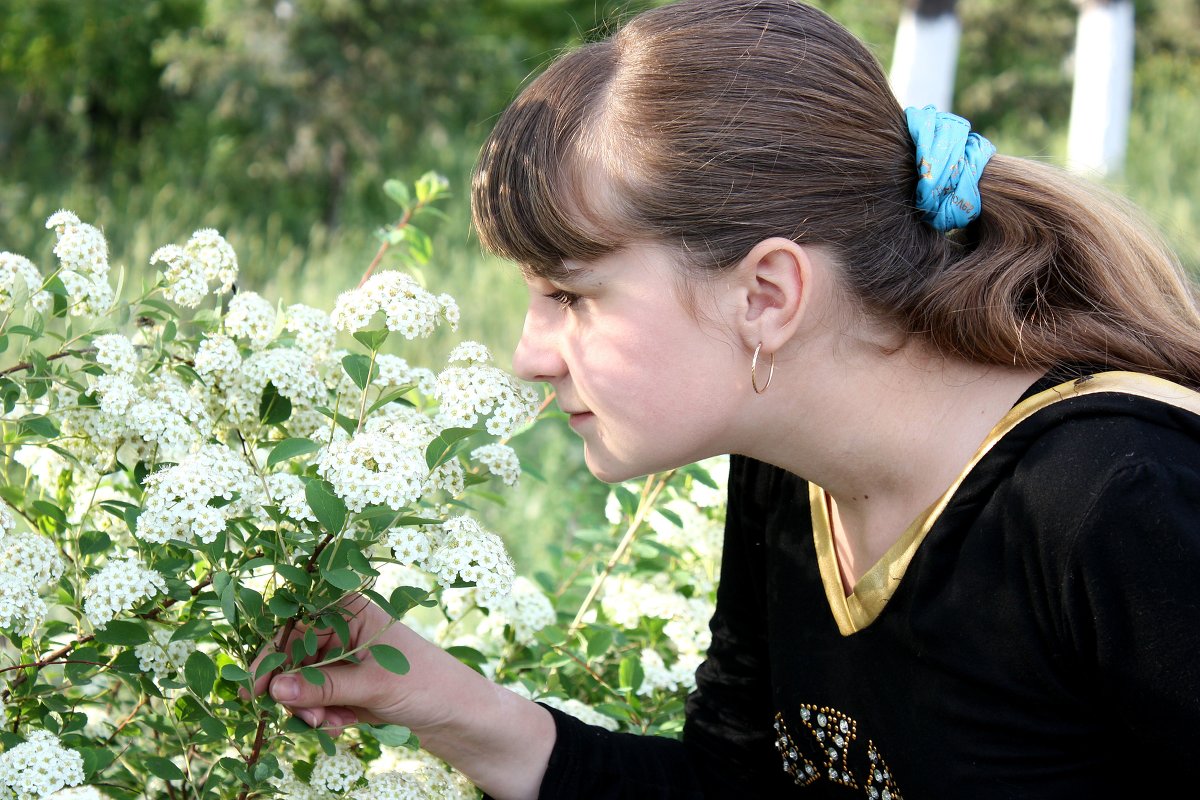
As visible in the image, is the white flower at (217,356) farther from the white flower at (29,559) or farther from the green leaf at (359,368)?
the white flower at (29,559)

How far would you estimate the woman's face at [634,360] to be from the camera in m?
1.45

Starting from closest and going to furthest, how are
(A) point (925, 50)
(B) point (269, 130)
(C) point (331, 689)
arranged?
(C) point (331, 689) → (A) point (925, 50) → (B) point (269, 130)

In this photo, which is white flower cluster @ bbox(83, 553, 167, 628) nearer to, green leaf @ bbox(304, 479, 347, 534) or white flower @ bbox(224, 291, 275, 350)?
green leaf @ bbox(304, 479, 347, 534)

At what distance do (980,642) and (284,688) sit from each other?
845mm

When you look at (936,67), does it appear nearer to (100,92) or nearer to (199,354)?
(100,92)

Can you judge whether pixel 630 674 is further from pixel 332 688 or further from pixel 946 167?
pixel 946 167

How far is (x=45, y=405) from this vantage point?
1513 mm

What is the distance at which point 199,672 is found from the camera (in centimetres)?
134


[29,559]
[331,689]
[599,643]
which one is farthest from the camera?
[599,643]

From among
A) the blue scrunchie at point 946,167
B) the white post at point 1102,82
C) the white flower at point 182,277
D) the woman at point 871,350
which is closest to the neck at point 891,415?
the woman at point 871,350

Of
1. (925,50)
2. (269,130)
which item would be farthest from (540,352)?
(269,130)

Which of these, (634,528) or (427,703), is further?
(634,528)

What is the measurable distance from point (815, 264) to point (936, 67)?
7.03 metres

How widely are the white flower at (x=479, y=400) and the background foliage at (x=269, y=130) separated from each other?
15.3 feet
